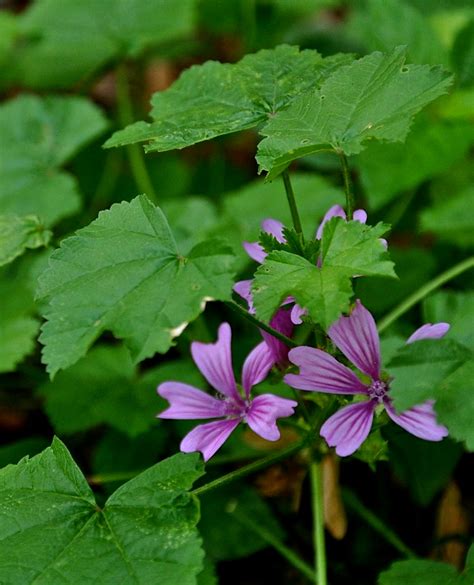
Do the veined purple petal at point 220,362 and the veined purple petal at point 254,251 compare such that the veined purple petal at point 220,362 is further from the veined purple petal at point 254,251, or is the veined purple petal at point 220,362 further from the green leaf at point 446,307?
the green leaf at point 446,307

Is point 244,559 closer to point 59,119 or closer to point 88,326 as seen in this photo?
point 88,326

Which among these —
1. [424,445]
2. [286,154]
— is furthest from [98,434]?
[286,154]

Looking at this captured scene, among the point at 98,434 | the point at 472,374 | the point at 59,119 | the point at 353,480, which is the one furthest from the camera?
the point at 59,119

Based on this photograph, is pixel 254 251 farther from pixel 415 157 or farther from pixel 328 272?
pixel 415 157

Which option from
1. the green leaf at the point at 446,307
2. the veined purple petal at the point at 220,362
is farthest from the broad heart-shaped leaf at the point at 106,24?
the veined purple petal at the point at 220,362

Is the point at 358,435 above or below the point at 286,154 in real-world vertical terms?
below

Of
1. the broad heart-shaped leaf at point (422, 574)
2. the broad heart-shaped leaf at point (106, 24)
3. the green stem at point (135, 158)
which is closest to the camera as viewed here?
the broad heart-shaped leaf at point (422, 574)
